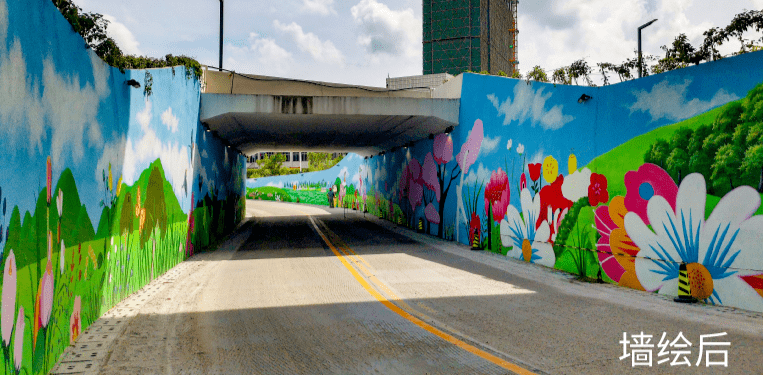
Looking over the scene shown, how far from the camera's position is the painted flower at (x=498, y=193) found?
1359cm

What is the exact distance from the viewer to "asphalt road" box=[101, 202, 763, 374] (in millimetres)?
5020

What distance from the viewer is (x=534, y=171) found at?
476 inches

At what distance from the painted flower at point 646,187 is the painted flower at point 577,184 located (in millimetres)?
1213

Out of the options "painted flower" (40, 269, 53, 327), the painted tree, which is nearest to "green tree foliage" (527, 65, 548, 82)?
the painted tree

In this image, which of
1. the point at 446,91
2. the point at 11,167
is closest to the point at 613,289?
the point at 11,167

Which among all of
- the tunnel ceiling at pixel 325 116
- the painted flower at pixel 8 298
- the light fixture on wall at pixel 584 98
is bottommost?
the painted flower at pixel 8 298

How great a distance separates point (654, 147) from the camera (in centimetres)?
820

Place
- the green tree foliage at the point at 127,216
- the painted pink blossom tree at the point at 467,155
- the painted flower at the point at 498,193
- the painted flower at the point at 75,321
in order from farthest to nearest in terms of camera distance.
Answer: the painted pink blossom tree at the point at 467,155
the painted flower at the point at 498,193
the green tree foliage at the point at 127,216
the painted flower at the point at 75,321

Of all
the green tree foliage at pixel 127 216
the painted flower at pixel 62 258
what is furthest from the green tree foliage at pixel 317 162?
the painted flower at pixel 62 258

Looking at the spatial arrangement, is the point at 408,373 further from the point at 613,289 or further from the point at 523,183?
the point at 523,183

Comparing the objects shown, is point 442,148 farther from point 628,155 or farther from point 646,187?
point 646,187

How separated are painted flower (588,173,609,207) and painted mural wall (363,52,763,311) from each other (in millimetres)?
20

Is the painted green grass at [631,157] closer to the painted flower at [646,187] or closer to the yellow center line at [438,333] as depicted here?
the painted flower at [646,187]

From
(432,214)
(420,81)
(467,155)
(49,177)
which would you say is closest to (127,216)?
(49,177)
